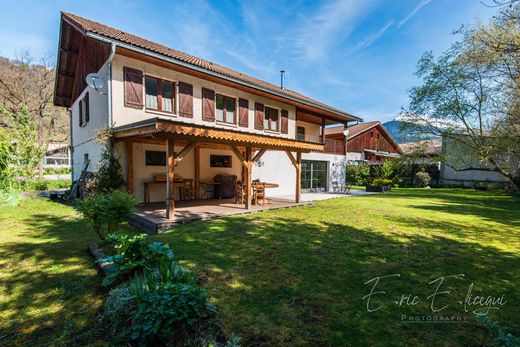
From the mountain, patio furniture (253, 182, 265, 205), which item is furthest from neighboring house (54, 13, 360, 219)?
the mountain

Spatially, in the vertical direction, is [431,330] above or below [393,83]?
below

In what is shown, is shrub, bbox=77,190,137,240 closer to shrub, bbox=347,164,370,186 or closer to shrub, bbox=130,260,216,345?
shrub, bbox=130,260,216,345

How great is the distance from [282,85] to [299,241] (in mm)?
13873

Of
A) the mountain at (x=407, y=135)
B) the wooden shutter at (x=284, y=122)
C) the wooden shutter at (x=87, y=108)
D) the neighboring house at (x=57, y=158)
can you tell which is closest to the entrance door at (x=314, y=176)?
the wooden shutter at (x=284, y=122)

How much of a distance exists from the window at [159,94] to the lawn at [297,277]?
467 cm

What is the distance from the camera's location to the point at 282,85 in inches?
672

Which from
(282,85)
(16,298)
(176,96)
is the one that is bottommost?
(16,298)

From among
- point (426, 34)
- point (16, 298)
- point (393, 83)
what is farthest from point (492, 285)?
point (393, 83)

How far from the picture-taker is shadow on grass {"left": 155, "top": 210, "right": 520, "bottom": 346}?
8.05 ft

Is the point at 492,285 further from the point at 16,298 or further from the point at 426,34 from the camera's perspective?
the point at 426,34

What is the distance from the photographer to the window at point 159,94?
9.08m

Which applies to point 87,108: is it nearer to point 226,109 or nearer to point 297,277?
point 226,109

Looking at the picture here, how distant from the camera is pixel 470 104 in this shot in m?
13.0

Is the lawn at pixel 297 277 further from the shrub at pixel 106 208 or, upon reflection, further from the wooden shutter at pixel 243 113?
the wooden shutter at pixel 243 113
